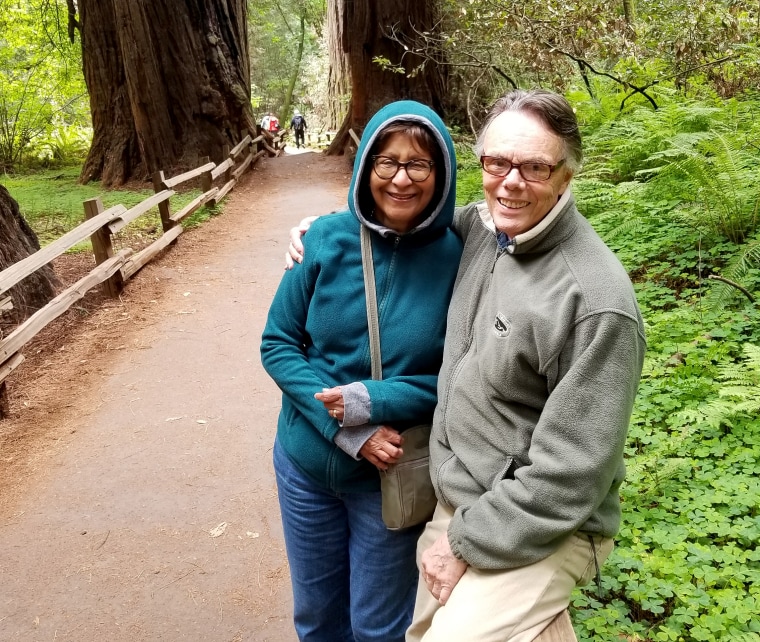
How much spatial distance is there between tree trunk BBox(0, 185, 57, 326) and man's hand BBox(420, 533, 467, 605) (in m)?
5.32

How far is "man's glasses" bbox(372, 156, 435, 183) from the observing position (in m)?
1.79

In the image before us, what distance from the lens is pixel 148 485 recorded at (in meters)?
4.00

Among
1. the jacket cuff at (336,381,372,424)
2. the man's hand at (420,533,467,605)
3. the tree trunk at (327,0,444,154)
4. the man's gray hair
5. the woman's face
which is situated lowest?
the man's hand at (420,533,467,605)

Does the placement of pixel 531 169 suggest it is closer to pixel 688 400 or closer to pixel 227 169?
pixel 688 400

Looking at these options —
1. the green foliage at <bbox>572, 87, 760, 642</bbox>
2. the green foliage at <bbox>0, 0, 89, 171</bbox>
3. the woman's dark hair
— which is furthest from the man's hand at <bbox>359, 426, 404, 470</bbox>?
the green foliage at <bbox>0, 0, 89, 171</bbox>

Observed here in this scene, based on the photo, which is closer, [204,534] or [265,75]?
[204,534]

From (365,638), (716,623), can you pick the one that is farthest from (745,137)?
(365,638)

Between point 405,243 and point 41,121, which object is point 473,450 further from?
point 41,121

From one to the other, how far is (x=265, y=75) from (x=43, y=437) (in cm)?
3560

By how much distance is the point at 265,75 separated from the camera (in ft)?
120

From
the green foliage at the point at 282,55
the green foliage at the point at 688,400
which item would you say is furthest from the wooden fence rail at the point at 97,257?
the green foliage at the point at 282,55

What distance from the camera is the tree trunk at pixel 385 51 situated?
13.5 metres

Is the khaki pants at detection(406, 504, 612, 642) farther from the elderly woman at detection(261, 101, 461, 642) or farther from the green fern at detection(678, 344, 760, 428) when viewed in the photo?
the green fern at detection(678, 344, 760, 428)

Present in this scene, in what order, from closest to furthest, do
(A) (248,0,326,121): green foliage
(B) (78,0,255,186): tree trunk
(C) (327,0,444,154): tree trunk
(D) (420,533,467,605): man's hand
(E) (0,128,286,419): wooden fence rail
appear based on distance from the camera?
(D) (420,533,467,605): man's hand < (E) (0,128,286,419): wooden fence rail < (C) (327,0,444,154): tree trunk < (B) (78,0,255,186): tree trunk < (A) (248,0,326,121): green foliage
